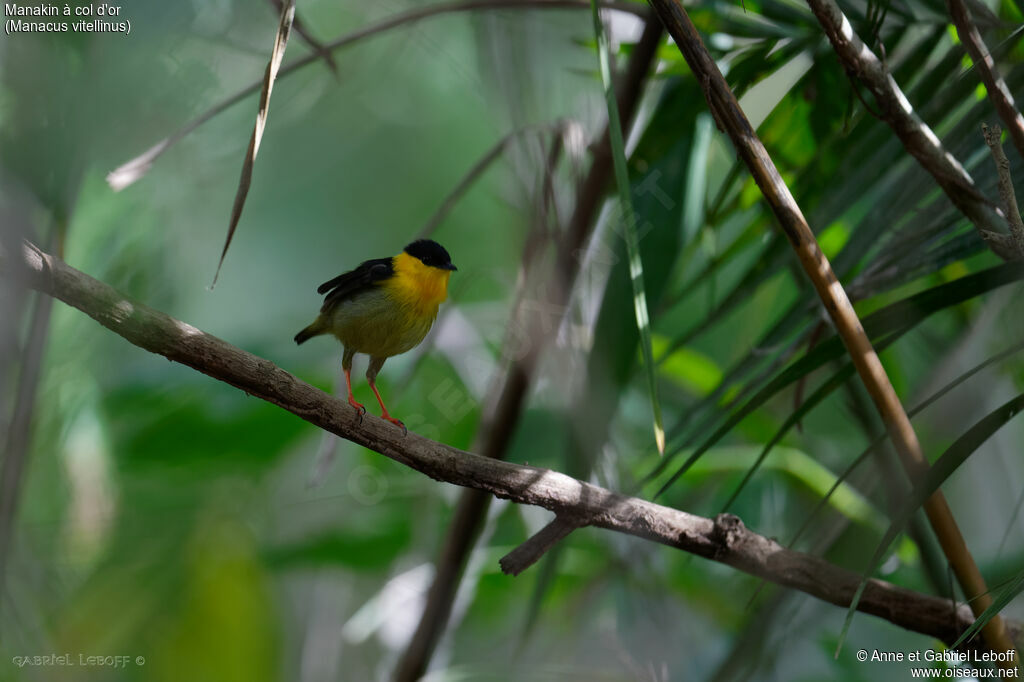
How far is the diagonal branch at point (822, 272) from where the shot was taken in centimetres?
97

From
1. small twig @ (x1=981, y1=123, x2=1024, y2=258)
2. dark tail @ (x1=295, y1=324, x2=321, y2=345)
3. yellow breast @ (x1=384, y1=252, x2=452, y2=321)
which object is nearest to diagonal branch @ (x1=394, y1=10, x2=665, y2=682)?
yellow breast @ (x1=384, y1=252, x2=452, y2=321)

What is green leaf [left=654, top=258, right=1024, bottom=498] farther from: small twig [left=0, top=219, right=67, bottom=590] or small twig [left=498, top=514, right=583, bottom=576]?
small twig [left=0, top=219, right=67, bottom=590]

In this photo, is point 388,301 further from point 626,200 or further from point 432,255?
point 626,200

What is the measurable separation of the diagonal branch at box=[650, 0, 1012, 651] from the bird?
1.00m

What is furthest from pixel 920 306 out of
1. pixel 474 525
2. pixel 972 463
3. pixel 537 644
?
pixel 537 644

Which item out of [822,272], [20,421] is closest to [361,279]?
[20,421]

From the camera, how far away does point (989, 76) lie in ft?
3.25

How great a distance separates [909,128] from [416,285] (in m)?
1.09

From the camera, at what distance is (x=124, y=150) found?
1.84 m

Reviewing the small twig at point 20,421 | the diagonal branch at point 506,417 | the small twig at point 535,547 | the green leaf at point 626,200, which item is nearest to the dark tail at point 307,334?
the diagonal branch at point 506,417

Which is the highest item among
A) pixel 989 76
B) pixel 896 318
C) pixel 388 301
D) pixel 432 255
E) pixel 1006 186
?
pixel 989 76

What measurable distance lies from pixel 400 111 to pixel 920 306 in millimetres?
3370

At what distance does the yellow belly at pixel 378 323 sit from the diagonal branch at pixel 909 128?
1064 millimetres

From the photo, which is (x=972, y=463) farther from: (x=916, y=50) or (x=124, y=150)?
(x=124, y=150)
